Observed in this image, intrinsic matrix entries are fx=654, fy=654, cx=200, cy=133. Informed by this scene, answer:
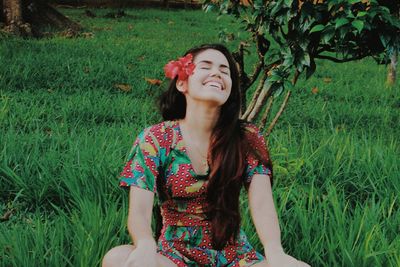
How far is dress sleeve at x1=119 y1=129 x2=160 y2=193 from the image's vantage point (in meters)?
2.12

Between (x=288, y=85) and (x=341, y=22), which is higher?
(x=341, y=22)

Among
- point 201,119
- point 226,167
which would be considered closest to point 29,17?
point 201,119

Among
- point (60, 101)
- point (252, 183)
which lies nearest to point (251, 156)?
point (252, 183)

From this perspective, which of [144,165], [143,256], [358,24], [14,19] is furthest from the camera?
[14,19]

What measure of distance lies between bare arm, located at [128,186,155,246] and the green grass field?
241 millimetres

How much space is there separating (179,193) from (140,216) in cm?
18

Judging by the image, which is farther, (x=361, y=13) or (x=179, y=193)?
(x=361, y=13)

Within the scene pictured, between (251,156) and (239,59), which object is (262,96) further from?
(251,156)

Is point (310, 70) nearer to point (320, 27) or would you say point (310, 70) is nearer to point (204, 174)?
point (320, 27)

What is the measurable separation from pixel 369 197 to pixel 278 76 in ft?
2.48

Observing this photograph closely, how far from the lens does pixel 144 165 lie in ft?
7.04

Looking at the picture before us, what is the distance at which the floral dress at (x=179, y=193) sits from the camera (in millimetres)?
2154

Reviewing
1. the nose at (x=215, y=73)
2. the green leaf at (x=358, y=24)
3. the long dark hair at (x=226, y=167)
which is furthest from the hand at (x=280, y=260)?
the green leaf at (x=358, y=24)

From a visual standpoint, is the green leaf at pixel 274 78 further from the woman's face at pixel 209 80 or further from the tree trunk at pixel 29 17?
the tree trunk at pixel 29 17
